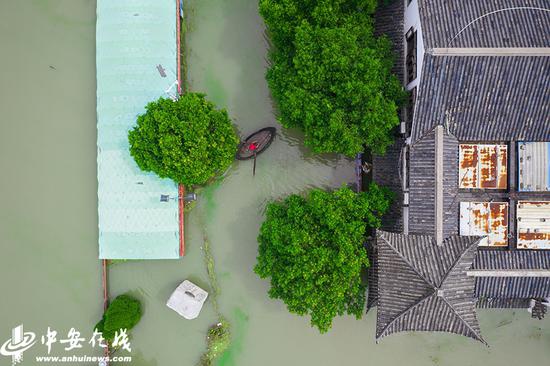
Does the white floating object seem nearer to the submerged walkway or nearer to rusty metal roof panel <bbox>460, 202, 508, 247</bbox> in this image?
the submerged walkway

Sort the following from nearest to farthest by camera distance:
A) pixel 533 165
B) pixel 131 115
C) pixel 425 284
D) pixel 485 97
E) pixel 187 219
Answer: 1. pixel 425 284
2. pixel 485 97
3. pixel 533 165
4. pixel 131 115
5. pixel 187 219

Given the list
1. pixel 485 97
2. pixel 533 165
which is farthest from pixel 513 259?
pixel 485 97

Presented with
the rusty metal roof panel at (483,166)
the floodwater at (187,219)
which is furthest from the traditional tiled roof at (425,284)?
the floodwater at (187,219)

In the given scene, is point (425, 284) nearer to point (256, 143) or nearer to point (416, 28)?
point (256, 143)

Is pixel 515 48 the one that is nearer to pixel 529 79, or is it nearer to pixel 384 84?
pixel 529 79

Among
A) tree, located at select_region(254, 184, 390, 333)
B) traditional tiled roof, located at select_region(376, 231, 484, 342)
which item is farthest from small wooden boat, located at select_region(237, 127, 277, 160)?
traditional tiled roof, located at select_region(376, 231, 484, 342)

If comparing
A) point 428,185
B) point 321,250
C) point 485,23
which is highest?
point 485,23
